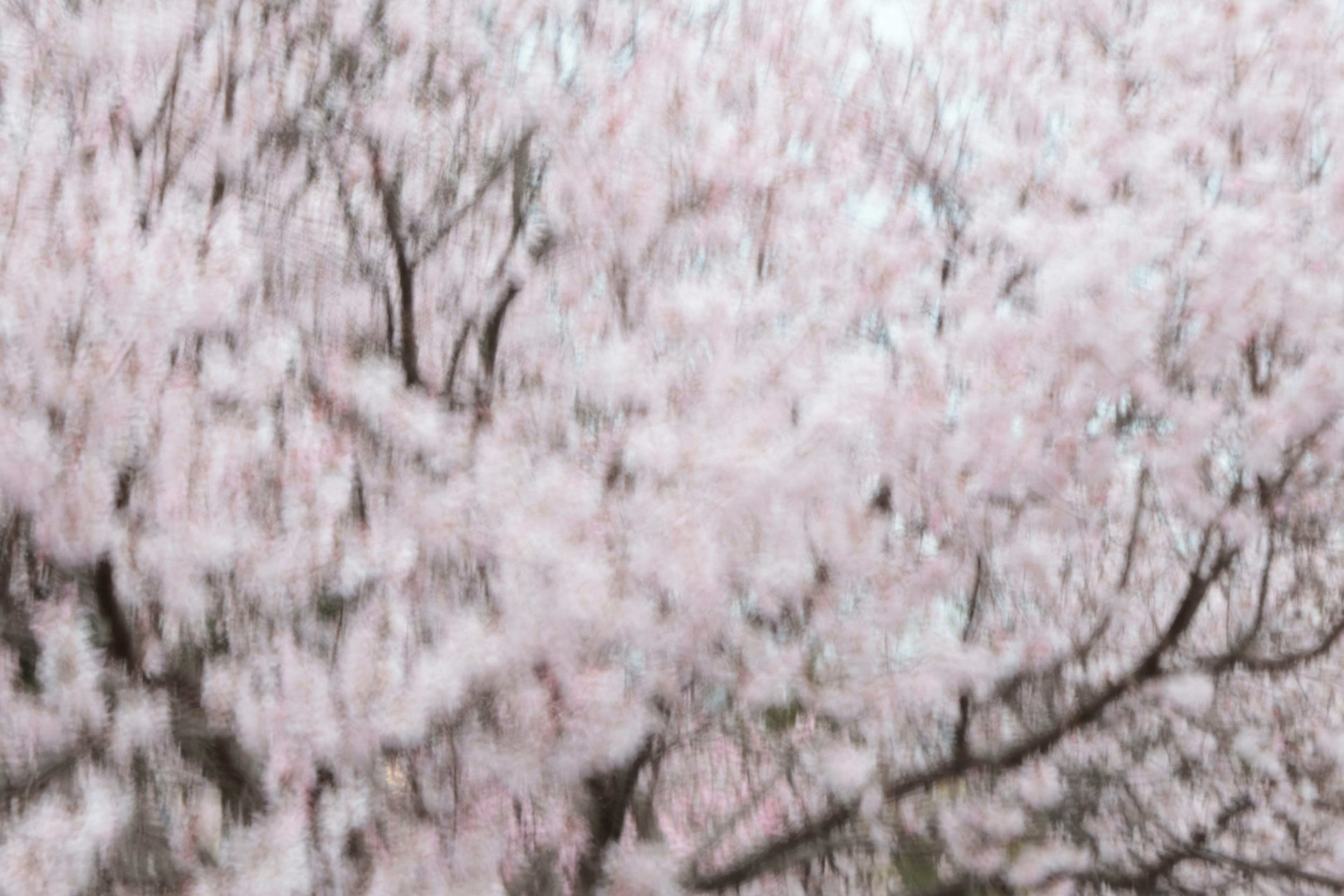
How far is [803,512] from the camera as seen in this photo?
391 cm

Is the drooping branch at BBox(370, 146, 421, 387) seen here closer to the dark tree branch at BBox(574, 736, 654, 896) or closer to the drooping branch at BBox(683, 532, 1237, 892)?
the dark tree branch at BBox(574, 736, 654, 896)

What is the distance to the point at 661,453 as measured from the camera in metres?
3.79

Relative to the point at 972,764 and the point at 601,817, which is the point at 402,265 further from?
the point at 972,764

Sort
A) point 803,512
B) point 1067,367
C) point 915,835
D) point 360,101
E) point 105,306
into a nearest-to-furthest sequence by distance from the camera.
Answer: point 105,306
point 803,512
point 1067,367
point 915,835
point 360,101

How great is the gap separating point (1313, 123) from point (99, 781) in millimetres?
4852

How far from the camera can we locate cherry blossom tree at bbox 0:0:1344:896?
12.1 ft

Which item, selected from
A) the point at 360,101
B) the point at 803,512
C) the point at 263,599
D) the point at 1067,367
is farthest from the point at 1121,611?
the point at 360,101

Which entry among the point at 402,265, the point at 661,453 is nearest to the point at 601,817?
the point at 661,453

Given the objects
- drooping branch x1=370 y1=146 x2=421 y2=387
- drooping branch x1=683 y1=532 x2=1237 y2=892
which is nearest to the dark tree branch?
drooping branch x1=683 y1=532 x2=1237 y2=892

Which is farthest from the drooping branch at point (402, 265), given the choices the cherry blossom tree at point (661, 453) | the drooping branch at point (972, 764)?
the drooping branch at point (972, 764)

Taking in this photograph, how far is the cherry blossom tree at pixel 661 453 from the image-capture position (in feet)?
12.1

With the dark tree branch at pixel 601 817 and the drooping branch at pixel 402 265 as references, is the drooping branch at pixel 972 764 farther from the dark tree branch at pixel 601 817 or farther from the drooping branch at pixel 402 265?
the drooping branch at pixel 402 265

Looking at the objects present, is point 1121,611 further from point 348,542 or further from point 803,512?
point 348,542

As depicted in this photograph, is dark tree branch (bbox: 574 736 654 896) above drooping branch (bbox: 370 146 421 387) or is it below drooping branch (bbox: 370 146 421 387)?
below
